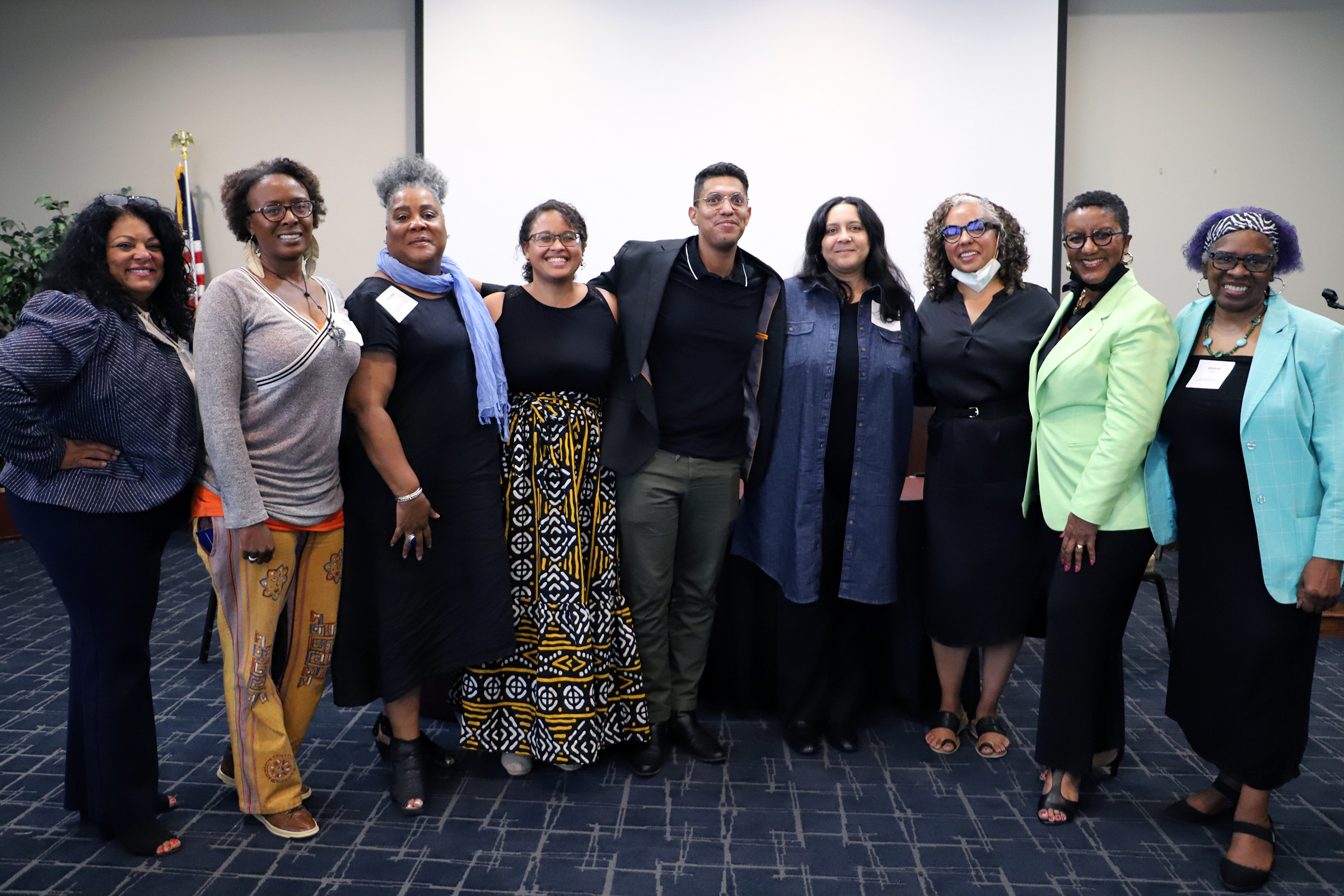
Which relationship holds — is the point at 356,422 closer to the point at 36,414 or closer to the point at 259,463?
the point at 259,463

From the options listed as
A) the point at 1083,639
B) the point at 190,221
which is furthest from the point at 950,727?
the point at 190,221

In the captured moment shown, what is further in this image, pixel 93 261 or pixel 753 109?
pixel 753 109

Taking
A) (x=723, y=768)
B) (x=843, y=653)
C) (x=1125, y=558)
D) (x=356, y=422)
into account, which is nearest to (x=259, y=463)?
(x=356, y=422)

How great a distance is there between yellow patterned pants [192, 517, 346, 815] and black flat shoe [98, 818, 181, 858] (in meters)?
0.18

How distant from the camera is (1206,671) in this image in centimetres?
220

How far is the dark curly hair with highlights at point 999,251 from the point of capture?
2.61m

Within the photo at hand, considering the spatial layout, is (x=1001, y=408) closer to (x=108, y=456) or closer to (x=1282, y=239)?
(x=1282, y=239)

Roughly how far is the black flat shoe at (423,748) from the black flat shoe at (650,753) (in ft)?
1.77

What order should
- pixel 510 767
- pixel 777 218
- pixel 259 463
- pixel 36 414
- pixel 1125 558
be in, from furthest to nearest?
pixel 777 218
pixel 510 767
pixel 1125 558
pixel 259 463
pixel 36 414

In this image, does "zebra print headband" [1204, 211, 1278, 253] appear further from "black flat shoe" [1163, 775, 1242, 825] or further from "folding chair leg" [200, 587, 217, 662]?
"folding chair leg" [200, 587, 217, 662]

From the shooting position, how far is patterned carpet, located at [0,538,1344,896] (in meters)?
2.05

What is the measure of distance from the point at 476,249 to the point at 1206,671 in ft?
14.6

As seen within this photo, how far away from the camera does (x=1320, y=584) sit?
1973mm

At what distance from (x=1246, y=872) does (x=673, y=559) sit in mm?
1608
